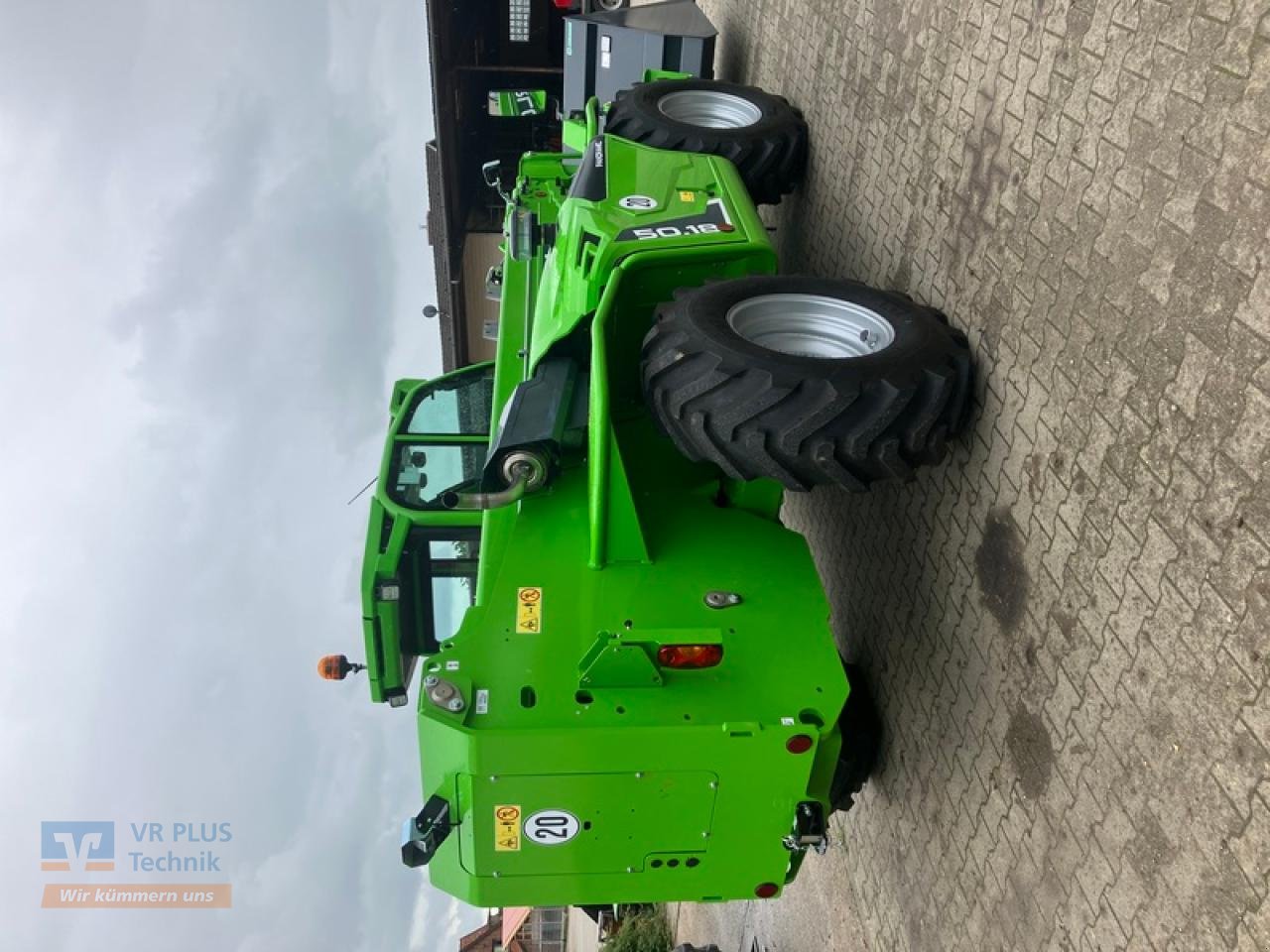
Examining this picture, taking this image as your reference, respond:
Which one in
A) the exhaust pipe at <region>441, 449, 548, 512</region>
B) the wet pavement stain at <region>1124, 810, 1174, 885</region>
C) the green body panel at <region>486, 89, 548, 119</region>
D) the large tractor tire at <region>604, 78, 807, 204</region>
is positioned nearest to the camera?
the wet pavement stain at <region>1124, 810, 1174, 885</region>

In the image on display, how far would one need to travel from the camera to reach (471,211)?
1375 cm

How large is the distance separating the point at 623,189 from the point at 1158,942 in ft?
11.6

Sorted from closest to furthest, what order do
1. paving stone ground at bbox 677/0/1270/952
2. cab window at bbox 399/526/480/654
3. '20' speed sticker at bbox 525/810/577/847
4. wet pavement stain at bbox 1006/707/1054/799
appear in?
paving stone ground at bbox 677/0/1270/952 → wet pavement stain at bbox 1006/707/1054/799 → '20' speed sticker at bbox 525/810/577/847 → cab window at bbox 399/526/480/654

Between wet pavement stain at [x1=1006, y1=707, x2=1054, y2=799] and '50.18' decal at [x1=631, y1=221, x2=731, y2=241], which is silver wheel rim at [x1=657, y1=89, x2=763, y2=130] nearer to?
'50.18' decal at [x1=631, y1=221, x2=731, y2=241]

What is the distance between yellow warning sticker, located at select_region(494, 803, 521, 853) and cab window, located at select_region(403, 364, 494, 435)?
2.50 metres

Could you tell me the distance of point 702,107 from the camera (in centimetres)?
609

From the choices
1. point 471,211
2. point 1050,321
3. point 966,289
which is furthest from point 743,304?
point 471,211

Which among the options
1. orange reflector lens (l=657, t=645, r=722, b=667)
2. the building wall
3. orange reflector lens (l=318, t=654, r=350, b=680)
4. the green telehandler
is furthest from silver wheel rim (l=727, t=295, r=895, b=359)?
the building wall

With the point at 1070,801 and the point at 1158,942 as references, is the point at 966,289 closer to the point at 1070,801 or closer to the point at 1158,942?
the point at 1070,801

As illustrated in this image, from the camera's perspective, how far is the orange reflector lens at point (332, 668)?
4.36m

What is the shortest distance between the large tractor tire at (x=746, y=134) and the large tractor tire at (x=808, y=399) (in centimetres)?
218

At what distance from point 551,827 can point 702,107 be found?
15.7ft

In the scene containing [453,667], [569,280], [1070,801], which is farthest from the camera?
[569,280]

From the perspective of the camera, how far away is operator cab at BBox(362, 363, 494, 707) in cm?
427
